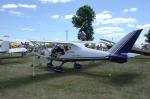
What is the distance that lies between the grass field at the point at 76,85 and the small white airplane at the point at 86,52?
0.91m

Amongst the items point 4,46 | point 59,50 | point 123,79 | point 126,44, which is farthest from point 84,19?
point 123,79

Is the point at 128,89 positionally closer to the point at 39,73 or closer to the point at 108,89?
the point at 108,89

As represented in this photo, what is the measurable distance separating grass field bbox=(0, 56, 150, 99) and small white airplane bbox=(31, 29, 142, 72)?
0.91m

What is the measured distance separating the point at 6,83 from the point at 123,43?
7235 mm

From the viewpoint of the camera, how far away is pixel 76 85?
14.6 m

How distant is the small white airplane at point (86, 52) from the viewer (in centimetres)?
1797

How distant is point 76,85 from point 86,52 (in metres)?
4.77

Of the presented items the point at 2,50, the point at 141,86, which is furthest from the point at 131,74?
the point at 2,50

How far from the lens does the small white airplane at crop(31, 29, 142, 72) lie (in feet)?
59.0

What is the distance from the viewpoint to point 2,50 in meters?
29.1

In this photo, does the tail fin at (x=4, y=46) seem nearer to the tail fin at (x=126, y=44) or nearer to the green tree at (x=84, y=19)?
the tail fin at (x=126, y=44)

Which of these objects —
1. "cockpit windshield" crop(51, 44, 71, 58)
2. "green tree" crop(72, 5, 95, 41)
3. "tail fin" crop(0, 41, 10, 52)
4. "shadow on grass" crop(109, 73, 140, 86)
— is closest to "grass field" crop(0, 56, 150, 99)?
"shadow on grass" crop(109, 73, 140, 86)

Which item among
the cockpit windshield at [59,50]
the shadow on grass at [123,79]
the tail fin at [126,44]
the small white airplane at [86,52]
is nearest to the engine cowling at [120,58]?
the small white airplane at [86,52]

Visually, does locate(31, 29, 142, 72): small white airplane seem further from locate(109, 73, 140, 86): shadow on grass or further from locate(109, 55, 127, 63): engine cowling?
locate(109, 73, 140, 86): shadow on grass
